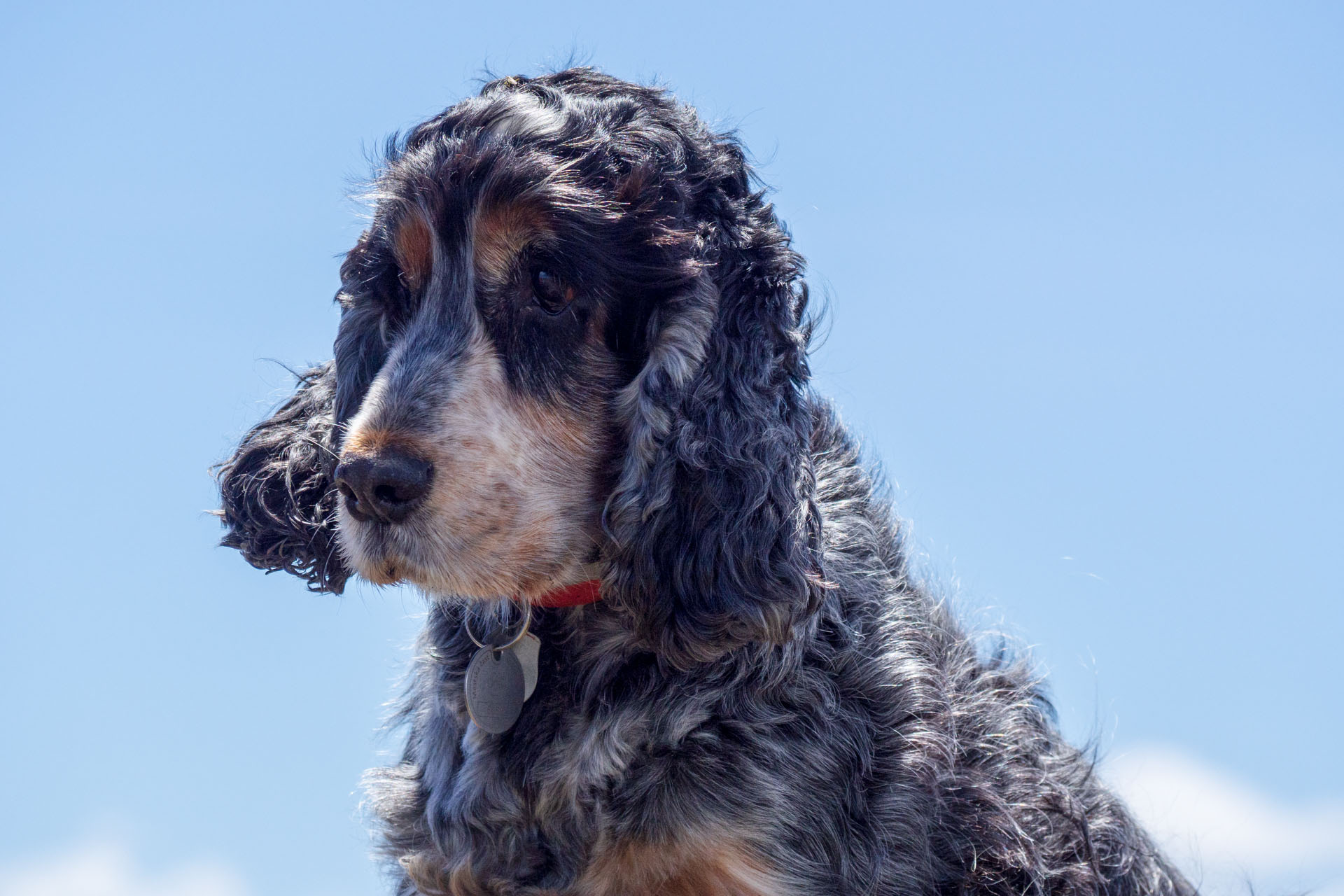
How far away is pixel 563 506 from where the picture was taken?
332cm

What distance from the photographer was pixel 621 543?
3291 mm

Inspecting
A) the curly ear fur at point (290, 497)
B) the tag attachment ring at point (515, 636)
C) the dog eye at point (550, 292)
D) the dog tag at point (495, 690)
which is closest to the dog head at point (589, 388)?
the dog eye at point (550, 292)

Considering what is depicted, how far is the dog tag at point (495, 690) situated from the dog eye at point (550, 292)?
3.04ft

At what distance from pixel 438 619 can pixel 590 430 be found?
33.2 inches

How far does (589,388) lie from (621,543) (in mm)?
407

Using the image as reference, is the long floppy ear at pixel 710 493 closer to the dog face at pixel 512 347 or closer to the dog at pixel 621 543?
the dog at pixel 621 543

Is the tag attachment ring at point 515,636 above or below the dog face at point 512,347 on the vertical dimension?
below

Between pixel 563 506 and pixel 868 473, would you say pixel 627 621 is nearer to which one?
pixel 563 506

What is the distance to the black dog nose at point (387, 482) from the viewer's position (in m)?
2.99

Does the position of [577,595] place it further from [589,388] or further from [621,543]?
[589,388]

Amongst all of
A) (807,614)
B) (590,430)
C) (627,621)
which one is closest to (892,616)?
(807,614)

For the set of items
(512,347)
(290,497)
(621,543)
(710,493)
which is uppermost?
(512,347)

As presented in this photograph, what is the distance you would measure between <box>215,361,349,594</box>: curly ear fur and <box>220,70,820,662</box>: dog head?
2.01 ft

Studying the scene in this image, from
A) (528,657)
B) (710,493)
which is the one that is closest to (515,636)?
(528,657)
